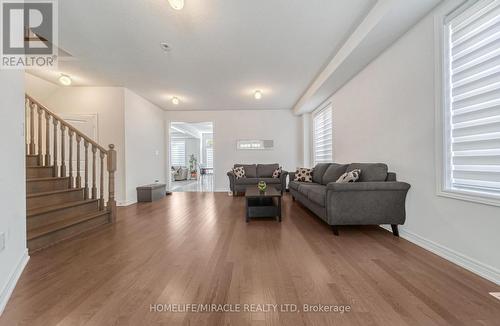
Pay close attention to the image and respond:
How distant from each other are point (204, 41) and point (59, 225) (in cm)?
299

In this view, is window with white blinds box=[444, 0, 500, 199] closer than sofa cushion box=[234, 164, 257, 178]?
Yes

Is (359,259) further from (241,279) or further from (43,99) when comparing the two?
(43,99)

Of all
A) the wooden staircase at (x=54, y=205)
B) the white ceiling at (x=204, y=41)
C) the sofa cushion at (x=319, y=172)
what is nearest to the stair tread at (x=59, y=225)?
the wooden staircase at (x=54, y=205)

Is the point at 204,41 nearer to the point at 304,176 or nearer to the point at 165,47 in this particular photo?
the point at 165,47

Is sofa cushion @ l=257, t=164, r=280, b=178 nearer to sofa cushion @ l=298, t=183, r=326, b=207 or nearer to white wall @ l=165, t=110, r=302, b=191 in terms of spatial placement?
white wall @ l=165, t=110, r=302, b=191

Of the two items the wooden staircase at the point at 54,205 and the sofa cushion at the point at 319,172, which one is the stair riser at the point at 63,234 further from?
the sofa cushion at the point at 319,172

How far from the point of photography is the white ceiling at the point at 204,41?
2.31m

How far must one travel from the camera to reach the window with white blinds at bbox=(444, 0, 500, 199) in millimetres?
1644

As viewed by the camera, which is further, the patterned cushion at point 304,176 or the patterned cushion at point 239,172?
the patterned cushion at point 239,172

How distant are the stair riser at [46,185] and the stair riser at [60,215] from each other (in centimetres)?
49

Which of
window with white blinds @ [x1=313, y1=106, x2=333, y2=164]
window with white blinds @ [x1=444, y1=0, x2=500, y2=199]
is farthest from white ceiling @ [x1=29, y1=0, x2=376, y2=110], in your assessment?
window with white blinds @ [x1=313, y1=106, x2=333, y2=164]

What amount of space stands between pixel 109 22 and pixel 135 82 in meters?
2.03

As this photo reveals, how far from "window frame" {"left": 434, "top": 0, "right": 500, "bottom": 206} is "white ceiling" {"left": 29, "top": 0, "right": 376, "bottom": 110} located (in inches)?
26.7

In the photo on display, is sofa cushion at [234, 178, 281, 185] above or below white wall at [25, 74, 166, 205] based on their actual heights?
below
